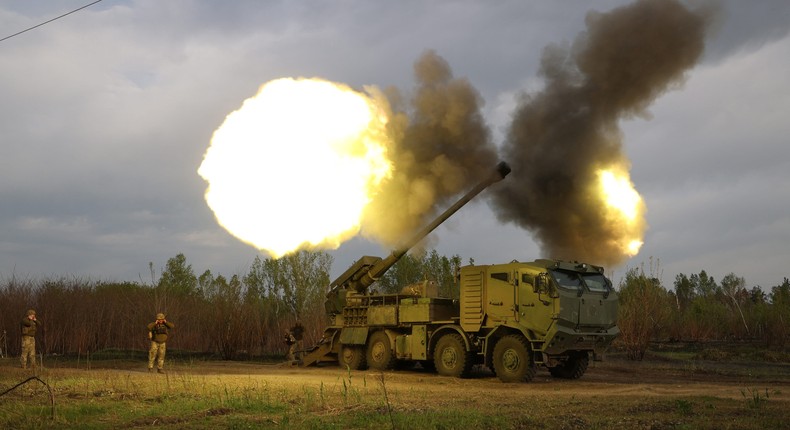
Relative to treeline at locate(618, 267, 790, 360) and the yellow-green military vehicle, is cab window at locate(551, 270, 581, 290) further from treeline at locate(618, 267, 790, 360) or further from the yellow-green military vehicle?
treeline at locate(618, 267, 790, 360)

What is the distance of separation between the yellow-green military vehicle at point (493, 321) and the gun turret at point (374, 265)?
5 cm

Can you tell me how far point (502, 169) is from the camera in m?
23.0

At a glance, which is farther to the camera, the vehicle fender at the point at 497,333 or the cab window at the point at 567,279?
the vehicle fender at the point at 497,333

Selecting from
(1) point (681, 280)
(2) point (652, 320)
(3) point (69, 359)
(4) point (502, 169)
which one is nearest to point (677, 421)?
(4) point (502, 169)

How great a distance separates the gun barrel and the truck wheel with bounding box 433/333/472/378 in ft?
11.8

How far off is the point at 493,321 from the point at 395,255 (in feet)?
16.6

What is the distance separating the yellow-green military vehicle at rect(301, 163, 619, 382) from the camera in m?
19.2

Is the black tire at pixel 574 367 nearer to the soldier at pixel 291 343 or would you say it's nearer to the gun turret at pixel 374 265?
the gun turret at pixel 374 265

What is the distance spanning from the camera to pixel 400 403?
13.4 metres

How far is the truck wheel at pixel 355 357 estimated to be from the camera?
2425cm

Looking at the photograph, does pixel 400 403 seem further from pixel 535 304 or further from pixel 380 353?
pixel 380 353

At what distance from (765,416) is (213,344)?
26642 millimetres

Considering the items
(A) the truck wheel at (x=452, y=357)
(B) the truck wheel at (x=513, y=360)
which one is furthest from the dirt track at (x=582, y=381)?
(A) the truck wheel at (x=452, y=357)

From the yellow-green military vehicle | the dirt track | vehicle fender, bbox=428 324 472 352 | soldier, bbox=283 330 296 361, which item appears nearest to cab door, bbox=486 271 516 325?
the yellow-green military vehicle
